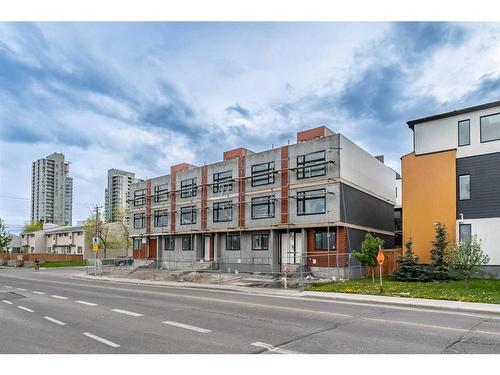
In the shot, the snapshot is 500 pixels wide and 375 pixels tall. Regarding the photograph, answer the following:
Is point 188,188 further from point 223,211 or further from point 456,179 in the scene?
point 456,179

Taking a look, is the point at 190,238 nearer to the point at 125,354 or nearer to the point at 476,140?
the point at 476,140

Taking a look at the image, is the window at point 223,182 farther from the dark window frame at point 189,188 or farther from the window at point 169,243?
the window at point 169,243

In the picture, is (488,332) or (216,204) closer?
(488,332)

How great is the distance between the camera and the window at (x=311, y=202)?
30.6m

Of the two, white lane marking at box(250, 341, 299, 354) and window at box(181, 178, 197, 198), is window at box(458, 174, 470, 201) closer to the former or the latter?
white lane marking at box(250, 341, 299, 354)

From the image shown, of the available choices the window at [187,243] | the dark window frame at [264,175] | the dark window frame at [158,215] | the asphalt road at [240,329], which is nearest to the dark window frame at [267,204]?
the dark window frame at [264,175]

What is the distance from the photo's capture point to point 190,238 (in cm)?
4147

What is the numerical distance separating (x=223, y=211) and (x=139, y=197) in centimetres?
1472

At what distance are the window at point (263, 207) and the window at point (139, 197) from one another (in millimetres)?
17592

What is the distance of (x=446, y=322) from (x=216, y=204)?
2830 centimetres

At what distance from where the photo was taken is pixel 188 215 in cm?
4188

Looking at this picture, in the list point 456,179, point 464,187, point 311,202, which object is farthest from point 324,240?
point 464,187

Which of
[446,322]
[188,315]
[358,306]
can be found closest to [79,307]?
[188,315]

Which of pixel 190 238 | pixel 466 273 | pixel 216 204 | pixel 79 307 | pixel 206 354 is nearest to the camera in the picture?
pixel 206 354
